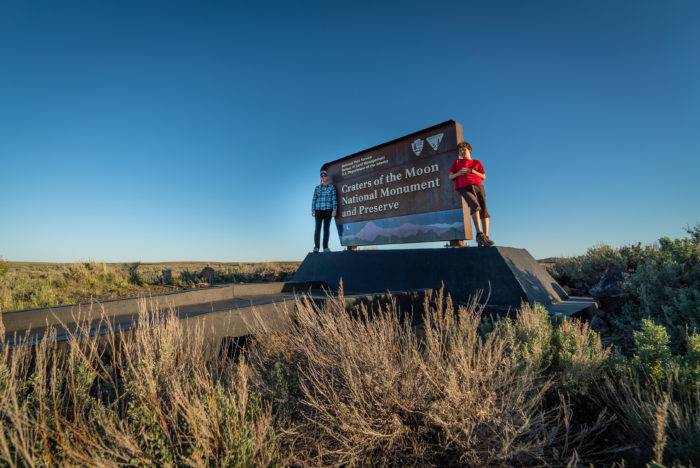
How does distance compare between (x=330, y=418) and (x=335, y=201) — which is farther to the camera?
(x=335, y=201)

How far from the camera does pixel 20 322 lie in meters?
4.38

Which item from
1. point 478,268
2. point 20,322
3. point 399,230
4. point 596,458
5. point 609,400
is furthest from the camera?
point 399,230

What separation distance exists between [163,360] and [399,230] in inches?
241

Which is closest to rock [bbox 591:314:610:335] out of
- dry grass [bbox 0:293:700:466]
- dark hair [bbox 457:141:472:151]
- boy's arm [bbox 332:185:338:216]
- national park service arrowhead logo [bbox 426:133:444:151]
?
dry grass [bbox 0:293:700:466]

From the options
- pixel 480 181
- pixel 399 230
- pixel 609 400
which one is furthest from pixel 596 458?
pixel 399 230

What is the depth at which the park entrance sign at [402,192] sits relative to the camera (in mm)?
6816

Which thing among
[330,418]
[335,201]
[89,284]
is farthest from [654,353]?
[89,284]

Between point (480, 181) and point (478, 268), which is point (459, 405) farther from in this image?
point (480, 181)

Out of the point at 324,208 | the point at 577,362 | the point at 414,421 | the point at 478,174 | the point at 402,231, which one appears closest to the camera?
the point at 414,421

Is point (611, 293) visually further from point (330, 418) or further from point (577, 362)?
point (330, 418)

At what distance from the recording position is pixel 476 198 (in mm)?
6078

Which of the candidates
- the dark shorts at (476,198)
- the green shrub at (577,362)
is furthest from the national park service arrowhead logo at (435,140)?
the green shrub at (577,362)

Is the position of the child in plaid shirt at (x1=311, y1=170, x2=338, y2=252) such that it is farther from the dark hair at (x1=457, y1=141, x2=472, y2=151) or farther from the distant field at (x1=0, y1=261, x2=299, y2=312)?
the dark hair at (x1=457, y1=141, x2=472, y2=151)

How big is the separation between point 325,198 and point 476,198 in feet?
14.8
